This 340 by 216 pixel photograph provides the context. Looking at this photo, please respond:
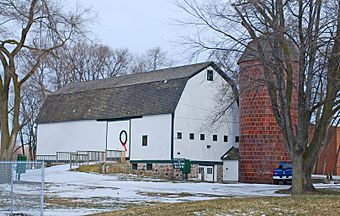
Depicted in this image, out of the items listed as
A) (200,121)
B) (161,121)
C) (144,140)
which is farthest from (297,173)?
(144,140)

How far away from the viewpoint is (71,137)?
58.7 metres

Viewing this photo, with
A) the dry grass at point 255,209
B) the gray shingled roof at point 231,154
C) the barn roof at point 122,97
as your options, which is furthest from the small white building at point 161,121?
the dry grass at point 255,209

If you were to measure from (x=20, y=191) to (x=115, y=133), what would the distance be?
3463cm

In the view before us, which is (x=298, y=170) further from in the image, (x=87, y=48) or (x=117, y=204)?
(x=87, y=48)

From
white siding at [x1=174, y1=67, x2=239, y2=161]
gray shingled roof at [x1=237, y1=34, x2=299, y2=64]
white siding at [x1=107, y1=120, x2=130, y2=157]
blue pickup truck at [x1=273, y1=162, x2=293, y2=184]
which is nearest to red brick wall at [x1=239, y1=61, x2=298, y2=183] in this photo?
blue pickup truck at [x1=273, y1=162, x2=293, y2=184]

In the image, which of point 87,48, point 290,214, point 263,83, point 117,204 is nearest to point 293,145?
point 263,83

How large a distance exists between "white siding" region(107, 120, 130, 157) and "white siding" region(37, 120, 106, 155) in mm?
728

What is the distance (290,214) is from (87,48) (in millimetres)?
67794

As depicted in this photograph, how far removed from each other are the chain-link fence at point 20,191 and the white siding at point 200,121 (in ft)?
97.6

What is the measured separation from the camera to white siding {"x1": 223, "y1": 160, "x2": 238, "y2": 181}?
50.2 m

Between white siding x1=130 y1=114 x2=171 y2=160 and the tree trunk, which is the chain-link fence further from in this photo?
white siding x1=130 y1=114 x2=171 y2=160

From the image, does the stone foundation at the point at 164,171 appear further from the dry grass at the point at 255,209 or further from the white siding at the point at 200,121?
the dry grass at the point at 255,209

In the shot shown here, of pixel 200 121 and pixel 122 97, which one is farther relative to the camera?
pixel 122 97

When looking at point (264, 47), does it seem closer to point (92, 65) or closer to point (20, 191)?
point (20, 191)
